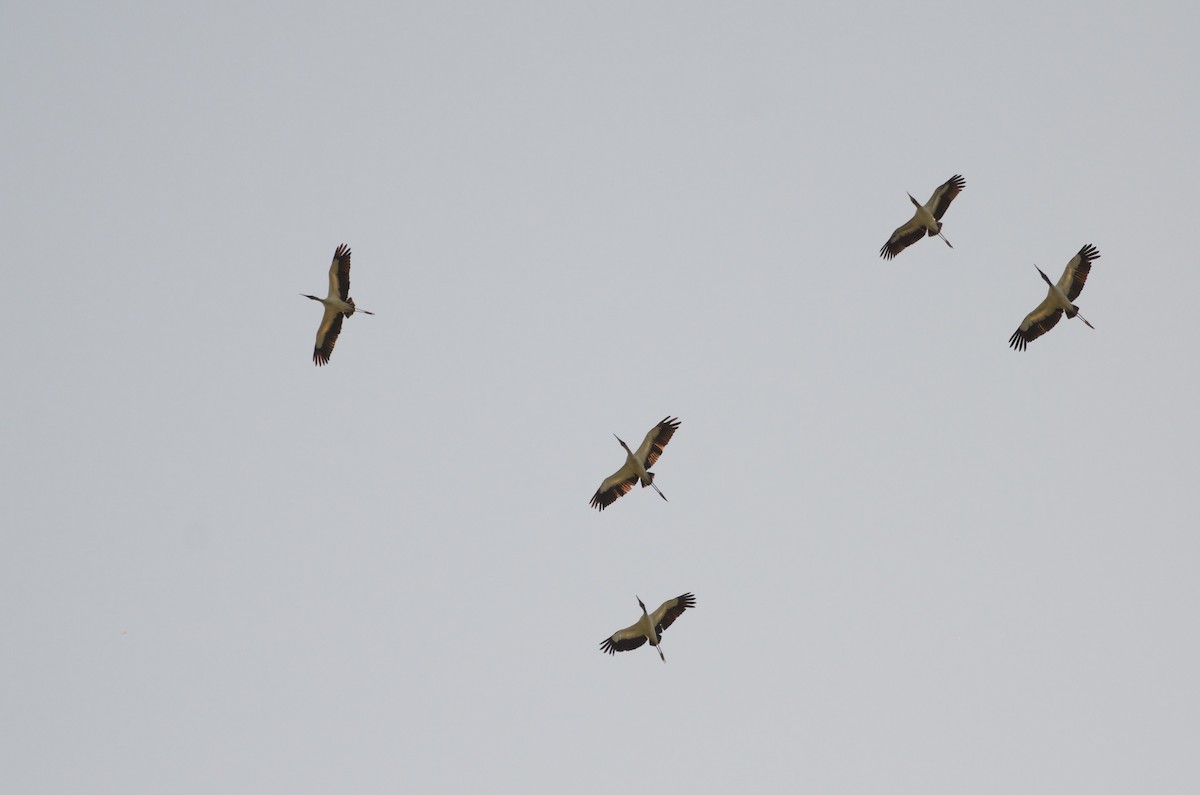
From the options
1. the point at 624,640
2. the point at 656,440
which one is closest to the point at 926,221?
the point at 656,440

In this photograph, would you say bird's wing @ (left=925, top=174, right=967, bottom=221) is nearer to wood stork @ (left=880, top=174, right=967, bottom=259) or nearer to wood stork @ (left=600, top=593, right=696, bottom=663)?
wood stork @ (left=880, top=174, right=967, bottom=259)

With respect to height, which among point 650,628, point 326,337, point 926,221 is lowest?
point 650,628

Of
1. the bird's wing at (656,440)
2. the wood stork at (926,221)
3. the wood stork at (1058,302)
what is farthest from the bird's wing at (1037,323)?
Result: the bird's wing at (656,440)

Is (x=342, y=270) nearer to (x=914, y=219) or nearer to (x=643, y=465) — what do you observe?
(x=643, y=465)

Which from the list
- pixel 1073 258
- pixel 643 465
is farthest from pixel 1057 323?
pixel 643 465

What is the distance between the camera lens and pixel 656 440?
1339 inches

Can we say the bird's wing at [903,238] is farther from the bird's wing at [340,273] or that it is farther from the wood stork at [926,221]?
the bird's wing at [340,273]

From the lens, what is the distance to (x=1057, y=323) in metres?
34.9

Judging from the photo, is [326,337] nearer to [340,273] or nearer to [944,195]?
[340,273]

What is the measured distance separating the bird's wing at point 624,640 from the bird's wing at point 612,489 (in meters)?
3.56

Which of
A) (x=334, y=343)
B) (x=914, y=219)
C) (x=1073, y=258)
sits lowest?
(x=1073, y=258)

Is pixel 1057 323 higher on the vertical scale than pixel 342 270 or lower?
lower

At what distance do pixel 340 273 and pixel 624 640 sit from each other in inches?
506

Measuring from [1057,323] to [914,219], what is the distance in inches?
198
